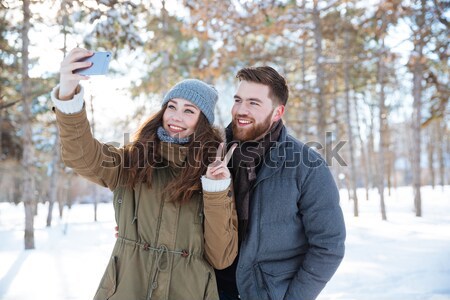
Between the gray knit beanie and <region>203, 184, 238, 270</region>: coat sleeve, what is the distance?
1.93ft

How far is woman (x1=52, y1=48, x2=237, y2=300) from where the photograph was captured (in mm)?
2066

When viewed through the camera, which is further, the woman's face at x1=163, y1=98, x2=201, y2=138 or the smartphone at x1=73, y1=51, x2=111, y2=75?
→ the woman's face at x1=163, y1=98, x2=201, y2=138

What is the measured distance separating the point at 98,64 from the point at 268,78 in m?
1.24

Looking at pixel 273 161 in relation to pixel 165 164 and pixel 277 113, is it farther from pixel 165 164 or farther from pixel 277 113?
pixel 165 164

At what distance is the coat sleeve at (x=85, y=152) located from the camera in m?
1.91

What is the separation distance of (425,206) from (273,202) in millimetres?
14445

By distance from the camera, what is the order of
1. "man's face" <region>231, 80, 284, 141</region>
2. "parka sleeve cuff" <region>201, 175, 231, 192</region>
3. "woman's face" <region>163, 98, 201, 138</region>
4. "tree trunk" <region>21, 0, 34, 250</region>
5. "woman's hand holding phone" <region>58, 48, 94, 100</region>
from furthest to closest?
1. "tree trunk" <region>21, 0, 34, 250</region>
2. "man's face" <region>231, 80, 284, 141</region>
3. "woman's face" <region>163, 98, 201, 138</region>
4. "parka sleeve cuff" <region>201, 175, 231, 192</region>
5. "woman's hand holding phone" <region>58, 48, 94, 100</region>

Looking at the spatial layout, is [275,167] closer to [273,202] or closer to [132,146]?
[273,202]

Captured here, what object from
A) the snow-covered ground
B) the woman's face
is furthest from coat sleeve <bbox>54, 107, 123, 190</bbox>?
the snow-covered ground

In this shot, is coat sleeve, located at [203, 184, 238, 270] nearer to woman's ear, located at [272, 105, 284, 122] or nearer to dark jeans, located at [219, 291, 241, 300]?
dark jeans, located at [219, 291, 241, 300]

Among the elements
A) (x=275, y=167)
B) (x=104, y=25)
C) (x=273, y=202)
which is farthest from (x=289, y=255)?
(x=104, y=25)

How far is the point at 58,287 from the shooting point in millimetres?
5527

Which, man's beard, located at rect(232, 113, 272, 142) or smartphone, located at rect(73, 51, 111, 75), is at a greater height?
smartphone, located at rect(73, 51, 111, 75)

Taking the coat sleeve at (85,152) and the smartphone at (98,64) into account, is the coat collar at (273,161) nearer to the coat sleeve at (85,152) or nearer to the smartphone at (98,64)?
the coat sleeve at (85,152)
